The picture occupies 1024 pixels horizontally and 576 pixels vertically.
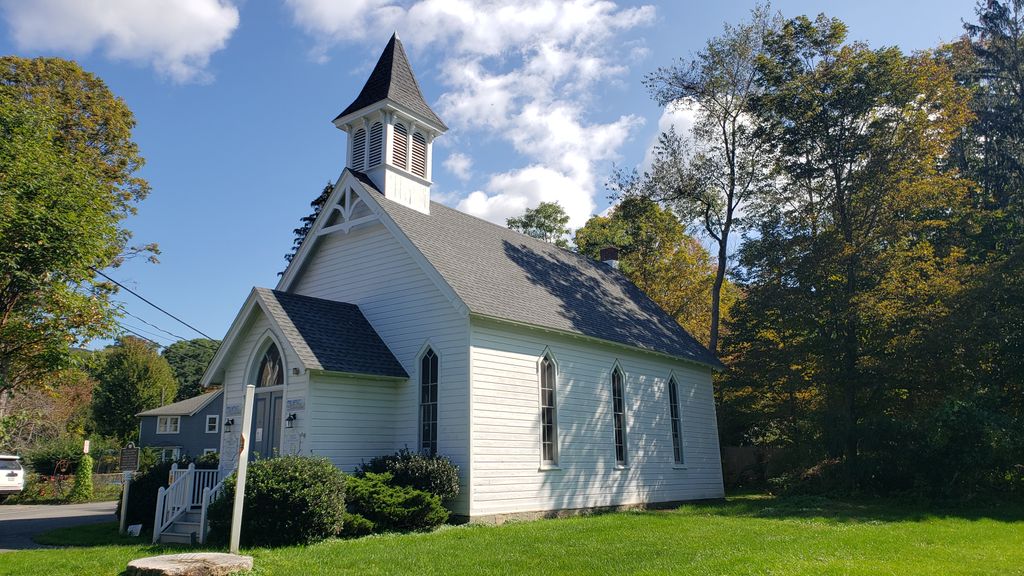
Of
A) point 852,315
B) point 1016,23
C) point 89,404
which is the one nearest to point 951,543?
point 852,315

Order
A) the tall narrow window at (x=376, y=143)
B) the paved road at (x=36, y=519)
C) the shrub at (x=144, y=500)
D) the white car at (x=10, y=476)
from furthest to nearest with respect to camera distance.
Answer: the white car at (x=10, y=476) → the tall narrow window at (x=376, y=143) → the shrub at (x=144, y=500) → the paved road at (x=36, y=519)

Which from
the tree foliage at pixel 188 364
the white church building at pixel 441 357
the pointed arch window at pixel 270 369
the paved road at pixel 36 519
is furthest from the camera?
the tree foliage at pixel 188 364

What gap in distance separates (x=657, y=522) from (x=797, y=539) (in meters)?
3.56

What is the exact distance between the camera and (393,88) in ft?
69.8

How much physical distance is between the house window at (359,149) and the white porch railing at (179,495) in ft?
34.6

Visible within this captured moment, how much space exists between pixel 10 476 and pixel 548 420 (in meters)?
22.4

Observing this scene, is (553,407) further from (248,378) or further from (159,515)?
(159,515)

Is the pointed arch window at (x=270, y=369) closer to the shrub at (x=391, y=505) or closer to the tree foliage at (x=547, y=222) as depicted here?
the shrub at (x=391, y=505)

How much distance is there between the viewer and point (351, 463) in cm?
1612

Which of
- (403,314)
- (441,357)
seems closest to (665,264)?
(403,314)

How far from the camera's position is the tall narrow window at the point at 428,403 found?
55.0ft

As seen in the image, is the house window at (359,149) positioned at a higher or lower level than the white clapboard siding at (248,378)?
higher

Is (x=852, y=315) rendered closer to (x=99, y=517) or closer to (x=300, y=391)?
(x=300, y=391)

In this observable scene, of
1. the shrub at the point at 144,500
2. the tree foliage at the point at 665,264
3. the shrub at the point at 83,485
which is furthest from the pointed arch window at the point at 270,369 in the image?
the tree foliage at the point at 665,264
